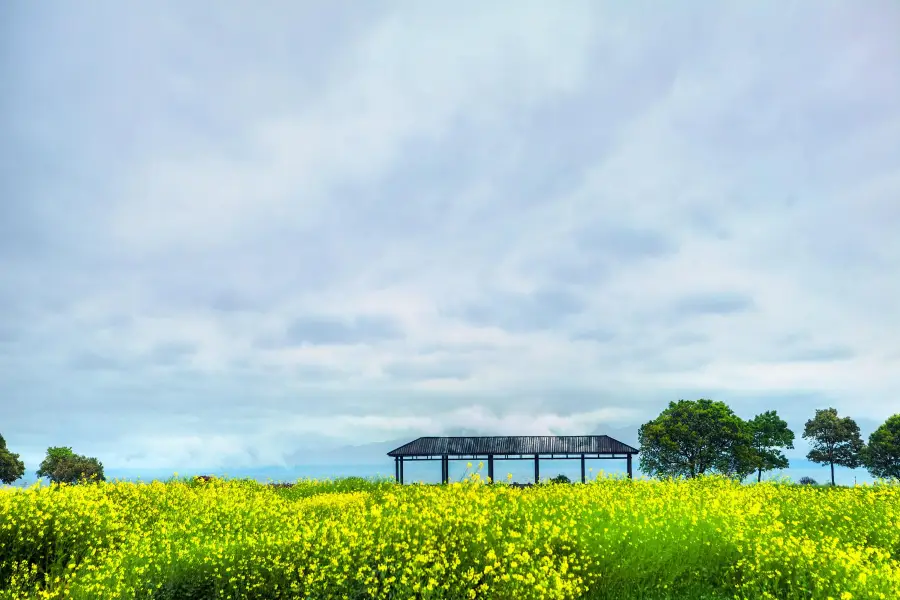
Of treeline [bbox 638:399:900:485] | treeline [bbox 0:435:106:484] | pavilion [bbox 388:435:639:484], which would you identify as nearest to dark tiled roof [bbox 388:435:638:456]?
pavilion [bbox 388:435:639:484]

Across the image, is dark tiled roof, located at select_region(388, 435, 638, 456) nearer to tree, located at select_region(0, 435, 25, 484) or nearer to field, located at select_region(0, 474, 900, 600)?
field, located at select_region(0, 474, 900, 600)

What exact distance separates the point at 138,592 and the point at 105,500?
16.3 ft

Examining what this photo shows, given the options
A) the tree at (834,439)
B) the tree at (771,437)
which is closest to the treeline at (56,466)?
the tree at (771,437)

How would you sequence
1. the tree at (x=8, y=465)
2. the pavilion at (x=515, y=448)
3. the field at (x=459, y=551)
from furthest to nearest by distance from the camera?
the tree at (x=8, y=465) → the pavilion at (x=515, y=448) → the field at (x=459, y=551)

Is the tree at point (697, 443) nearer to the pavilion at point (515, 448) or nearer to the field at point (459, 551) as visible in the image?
the pavilion at point (515, 448)

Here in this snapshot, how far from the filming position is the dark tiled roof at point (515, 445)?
32.5m

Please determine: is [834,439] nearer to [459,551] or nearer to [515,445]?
[515,445]

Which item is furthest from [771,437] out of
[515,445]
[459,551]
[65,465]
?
[65,465]

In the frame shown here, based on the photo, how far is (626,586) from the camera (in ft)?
30.4

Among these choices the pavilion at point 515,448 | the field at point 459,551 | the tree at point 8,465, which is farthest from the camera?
the tree at point 8,465

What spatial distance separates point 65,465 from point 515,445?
104 ft

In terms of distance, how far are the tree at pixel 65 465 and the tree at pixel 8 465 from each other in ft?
5.11

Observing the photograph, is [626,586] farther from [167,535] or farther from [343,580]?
[167,535]

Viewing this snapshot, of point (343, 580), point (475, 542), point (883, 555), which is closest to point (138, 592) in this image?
point (343, 580)
